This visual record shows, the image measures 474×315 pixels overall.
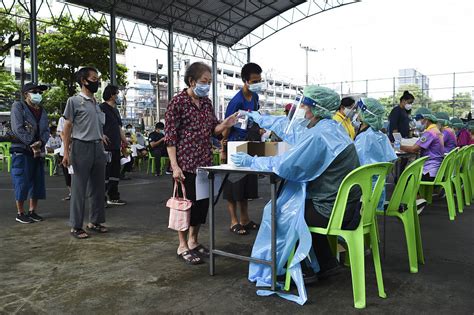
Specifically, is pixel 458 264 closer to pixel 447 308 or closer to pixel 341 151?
pixel 447 308

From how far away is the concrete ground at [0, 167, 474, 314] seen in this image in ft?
8.13

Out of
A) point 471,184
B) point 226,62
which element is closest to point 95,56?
point 226,62

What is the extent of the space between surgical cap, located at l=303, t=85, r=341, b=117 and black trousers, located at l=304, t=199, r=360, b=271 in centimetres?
58

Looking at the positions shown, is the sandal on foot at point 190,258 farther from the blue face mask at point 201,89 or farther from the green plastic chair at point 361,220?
the blue face mask at point 201,89

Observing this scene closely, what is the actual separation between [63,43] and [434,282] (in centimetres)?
1863

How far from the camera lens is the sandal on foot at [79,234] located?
4.09 m

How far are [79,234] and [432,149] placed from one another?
4.05 metres

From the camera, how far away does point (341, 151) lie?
2547mm

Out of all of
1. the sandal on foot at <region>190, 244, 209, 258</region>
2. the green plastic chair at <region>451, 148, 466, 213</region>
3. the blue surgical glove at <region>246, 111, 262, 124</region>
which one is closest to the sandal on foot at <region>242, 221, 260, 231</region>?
the sandal on foot at <region>190, 244, 209, 258</region>

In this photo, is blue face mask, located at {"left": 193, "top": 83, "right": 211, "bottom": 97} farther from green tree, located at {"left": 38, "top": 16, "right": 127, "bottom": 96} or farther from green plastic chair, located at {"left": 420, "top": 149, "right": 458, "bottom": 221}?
green tree, located at {"left": 38, "top": 16, "right": 127, "bottom": 96}

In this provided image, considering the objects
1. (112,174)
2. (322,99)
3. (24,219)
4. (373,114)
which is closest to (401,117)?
(373,114)

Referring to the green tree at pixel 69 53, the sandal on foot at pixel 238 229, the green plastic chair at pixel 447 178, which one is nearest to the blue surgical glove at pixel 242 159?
the sandal on foot at pixel 238 229

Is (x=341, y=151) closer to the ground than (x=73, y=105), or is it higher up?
closer to the ground

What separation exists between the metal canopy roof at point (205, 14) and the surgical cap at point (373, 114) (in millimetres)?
12770
